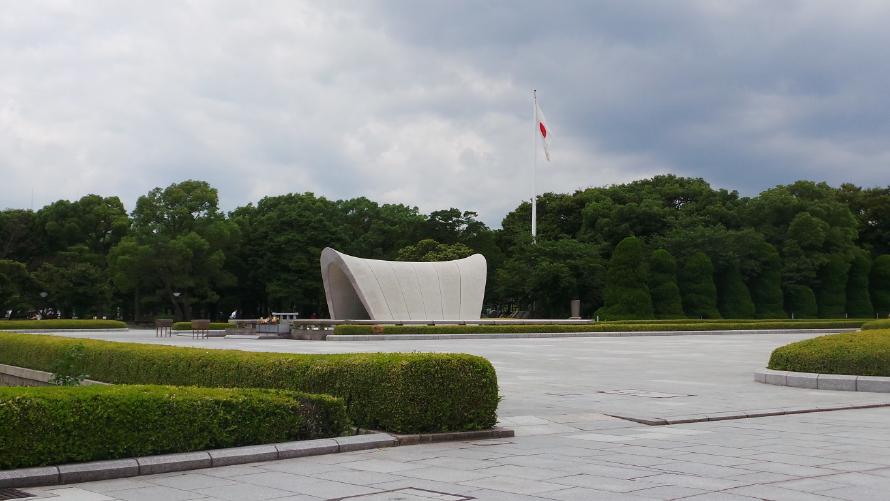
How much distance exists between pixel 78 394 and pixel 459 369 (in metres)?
3.53

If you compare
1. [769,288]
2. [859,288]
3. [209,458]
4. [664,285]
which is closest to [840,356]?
[209,458]

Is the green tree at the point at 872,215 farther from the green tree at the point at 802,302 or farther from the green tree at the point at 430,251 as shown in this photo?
the green tree at the point at 430,251

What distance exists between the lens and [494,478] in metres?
6.08

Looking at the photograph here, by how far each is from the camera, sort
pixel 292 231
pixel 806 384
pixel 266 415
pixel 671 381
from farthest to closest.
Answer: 1. pixel 292 231
2. pixel 671 381
3. pixel 806 384
4. pixel 266 415

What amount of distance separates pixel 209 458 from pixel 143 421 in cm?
61

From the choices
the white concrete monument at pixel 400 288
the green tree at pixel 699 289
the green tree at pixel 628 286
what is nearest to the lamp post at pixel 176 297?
the white concrete monument at pixel 400 288

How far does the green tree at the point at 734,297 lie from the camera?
5122cm

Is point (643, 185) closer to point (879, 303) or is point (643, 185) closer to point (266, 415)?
point (879, 303)

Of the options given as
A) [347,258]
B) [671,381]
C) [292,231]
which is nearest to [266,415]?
[671,381]

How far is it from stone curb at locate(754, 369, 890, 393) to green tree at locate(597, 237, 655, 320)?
3272 centimetres

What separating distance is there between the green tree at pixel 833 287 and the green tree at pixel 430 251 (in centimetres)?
2404

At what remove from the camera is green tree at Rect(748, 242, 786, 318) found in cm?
5231

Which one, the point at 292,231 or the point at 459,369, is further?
the point at 292,231

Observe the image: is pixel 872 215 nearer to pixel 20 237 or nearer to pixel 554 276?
pixel 554 276
